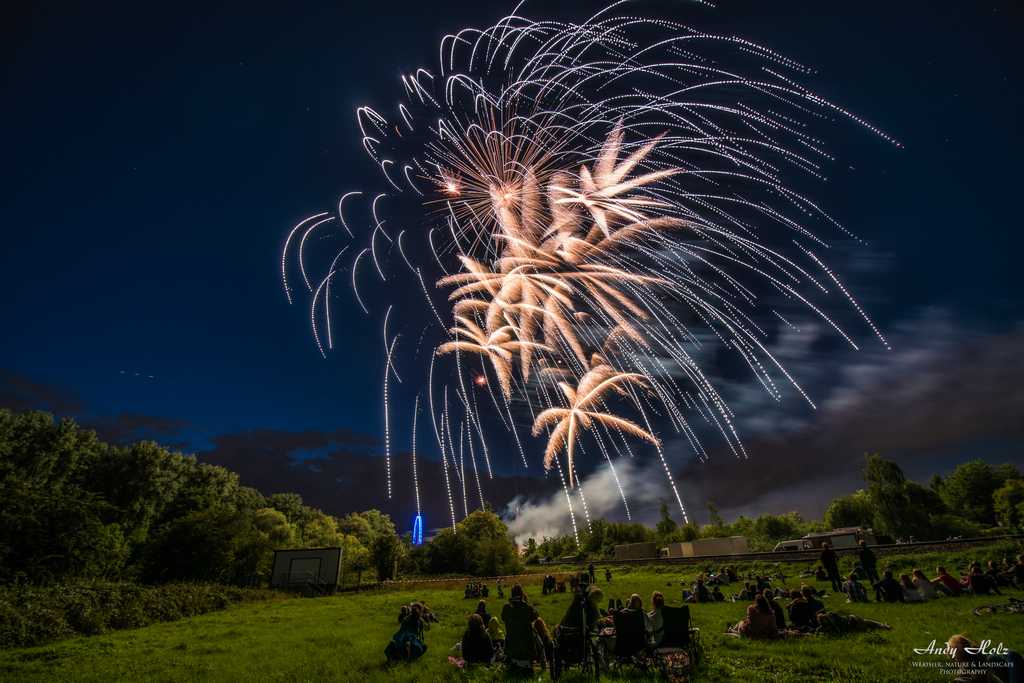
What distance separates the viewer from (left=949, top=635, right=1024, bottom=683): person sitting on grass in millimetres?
5242

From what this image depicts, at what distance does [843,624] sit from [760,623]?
1.66 metres

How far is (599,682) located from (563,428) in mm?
16900

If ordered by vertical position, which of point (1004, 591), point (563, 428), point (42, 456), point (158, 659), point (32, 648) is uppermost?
point (42, 456)

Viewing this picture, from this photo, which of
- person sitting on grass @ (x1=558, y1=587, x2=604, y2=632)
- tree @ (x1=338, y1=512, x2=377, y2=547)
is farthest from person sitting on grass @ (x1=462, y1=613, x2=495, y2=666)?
tree @ (x1=338, y1=512, x2=377, y2=547)

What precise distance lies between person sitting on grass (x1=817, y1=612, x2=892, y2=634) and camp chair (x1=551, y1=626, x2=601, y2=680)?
17.7ft

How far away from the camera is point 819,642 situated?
8648 millimetres

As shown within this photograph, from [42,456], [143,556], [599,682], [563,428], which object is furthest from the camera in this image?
[42,456]

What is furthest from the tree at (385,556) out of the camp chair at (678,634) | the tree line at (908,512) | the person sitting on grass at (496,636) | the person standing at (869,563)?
the camp chair at (678,634)

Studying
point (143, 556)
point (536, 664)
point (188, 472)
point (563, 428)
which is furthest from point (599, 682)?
point (188, 472)

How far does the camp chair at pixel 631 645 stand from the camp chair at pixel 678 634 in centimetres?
28

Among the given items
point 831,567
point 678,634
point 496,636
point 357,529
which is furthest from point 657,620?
point 357,529

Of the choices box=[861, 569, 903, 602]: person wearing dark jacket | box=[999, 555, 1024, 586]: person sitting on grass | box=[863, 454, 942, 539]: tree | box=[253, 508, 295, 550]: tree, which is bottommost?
box=[999, 555, 1024, 586]: person sitting on grass

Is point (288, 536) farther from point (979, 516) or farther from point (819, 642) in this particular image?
point (979, 516)

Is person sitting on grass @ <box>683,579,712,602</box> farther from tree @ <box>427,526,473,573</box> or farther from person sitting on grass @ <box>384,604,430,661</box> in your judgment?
tree @ <box>427,526,473,573</box>
